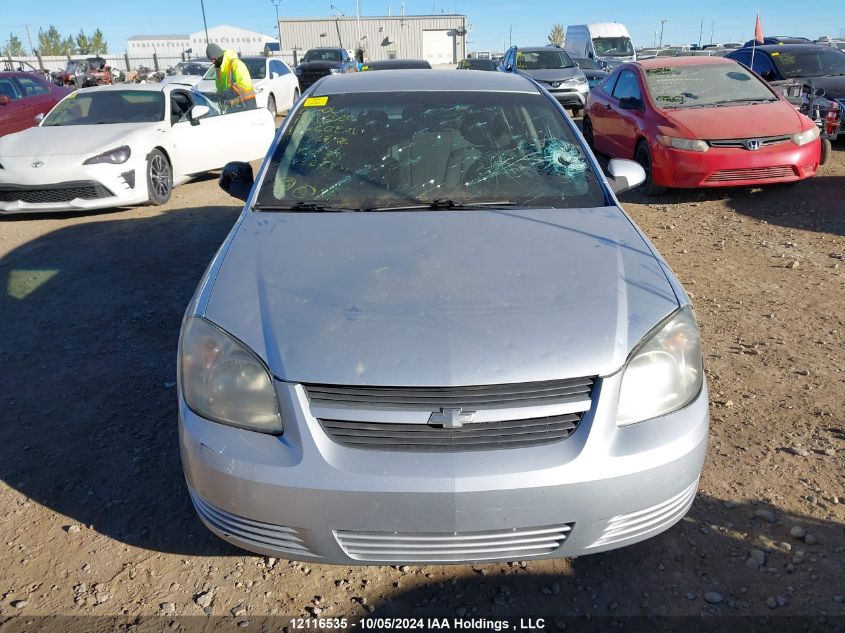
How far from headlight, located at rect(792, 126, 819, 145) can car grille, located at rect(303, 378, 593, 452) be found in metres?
6.27

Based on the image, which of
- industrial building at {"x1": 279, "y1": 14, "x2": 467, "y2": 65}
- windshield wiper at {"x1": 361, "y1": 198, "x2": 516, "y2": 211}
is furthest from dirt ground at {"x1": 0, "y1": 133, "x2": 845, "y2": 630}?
industrial building at {"x1": 279, "y1": 14, "x2": 467, "y2": 65}

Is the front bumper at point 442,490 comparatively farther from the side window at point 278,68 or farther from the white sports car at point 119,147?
the side window at point 278,68

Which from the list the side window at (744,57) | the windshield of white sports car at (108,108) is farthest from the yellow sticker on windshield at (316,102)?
the side window at (744,57)

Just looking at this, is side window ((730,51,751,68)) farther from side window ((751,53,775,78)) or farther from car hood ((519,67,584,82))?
car hood ((519,67,584,82))

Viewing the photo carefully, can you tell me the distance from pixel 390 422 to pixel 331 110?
2.11 meters

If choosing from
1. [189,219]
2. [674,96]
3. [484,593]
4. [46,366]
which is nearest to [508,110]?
[484,593]

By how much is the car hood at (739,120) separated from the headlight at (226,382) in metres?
6.20

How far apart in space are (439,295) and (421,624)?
1033mm

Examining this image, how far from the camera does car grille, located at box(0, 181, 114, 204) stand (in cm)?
684

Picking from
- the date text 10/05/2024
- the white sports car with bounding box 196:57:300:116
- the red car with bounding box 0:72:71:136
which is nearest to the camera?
the date text 10/05/2024

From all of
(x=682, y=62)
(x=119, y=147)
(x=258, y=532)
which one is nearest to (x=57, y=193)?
(x=119, y=147)

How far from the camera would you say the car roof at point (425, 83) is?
11.5 feet

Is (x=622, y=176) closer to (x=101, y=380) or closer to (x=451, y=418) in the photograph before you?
(x=451, y=418)

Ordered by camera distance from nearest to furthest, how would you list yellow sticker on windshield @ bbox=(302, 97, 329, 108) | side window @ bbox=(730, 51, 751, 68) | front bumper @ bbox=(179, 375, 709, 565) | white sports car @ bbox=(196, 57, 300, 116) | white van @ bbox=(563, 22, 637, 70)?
front bumper @ bbox=(179, 375, 709, 565) → yellow sticker on windshield @ bbox=(302, 97, 329, 108) → side window @ bbox=(730, 51, 751, 68) → white sports car @ bbox=(196, 57, 300, 116) → white van @ bbox=(563, 22, 637, 70)
